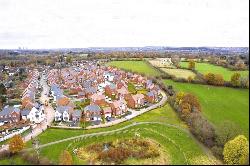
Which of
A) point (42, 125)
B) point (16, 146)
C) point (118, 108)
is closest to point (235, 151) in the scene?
point (16, 146)

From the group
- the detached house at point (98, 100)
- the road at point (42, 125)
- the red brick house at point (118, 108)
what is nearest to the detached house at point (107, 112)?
the red brick house at point (118, 108)

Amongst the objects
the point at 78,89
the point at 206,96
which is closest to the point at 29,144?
the point at 206,96

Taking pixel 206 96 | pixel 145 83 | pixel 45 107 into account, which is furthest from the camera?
pixel 145 83

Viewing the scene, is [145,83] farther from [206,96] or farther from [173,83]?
[206,96]

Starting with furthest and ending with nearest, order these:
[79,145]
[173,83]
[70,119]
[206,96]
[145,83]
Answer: [145,83] → [173,83] → [70,119] → [206,96] → [79,145]

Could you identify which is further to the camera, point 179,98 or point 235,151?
point 179,98

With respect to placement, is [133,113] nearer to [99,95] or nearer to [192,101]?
[99,95]
